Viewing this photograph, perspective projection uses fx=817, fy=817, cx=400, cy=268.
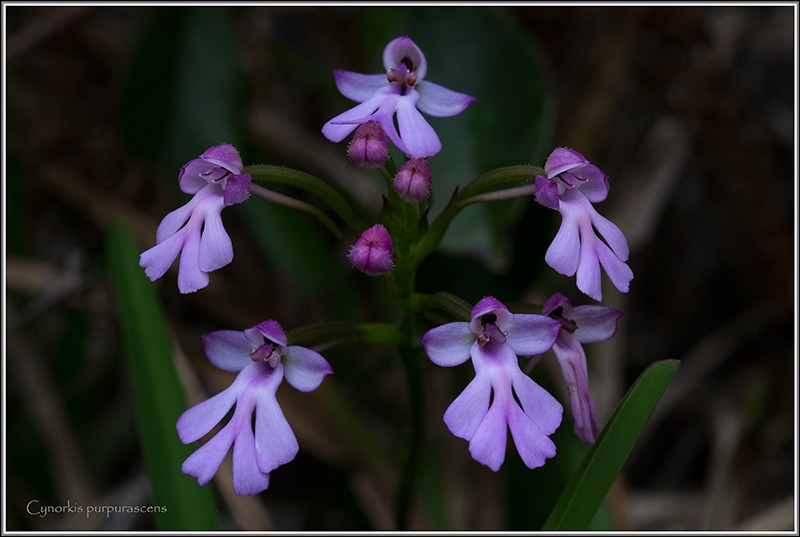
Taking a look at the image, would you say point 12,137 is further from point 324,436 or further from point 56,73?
point 324,436

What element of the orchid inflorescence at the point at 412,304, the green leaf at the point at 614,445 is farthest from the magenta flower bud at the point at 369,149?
the green leaf at the point at 614,445

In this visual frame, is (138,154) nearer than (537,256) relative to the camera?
No

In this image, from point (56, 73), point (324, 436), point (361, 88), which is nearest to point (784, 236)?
point (324, 436)

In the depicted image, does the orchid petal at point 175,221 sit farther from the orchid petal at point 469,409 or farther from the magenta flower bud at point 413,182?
the orchid petal at point 469,409

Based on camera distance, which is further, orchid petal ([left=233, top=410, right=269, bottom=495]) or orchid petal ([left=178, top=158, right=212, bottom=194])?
orchid petal ([left=178, top=158, right=212, bottom=194])

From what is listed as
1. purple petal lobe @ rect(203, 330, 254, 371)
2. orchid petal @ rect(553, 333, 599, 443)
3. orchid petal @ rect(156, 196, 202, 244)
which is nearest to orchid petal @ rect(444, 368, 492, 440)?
orchid petal @ rect(553, 333, 599, 443)

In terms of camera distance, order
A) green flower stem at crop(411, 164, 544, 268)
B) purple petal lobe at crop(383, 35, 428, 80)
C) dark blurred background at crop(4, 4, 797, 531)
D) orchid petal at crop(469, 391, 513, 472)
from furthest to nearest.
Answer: dark blurred background at crop(4, 4, 797, 531) < purple petal lobe at crop(383, 35, 428, 80) < green flower stem at crop(411, 164, 544, 268) < orchid petal at crop(469, 391, 513, 472)

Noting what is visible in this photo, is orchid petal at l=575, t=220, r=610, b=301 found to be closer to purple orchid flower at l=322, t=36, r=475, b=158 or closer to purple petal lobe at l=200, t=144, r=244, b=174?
purple orchid flower at l=322, t=36, r=475, b=158

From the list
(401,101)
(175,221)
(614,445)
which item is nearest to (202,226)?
(175,221)
